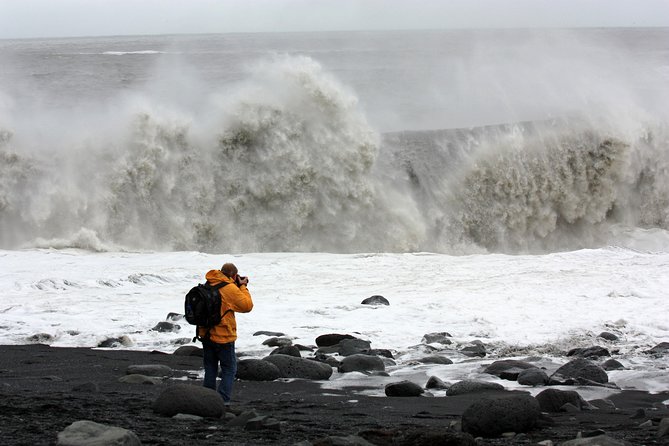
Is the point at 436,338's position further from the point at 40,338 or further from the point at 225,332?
the point at 40,338

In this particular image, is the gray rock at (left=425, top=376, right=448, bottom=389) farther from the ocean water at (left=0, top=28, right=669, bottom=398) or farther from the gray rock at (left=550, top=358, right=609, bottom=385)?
the ocean water at (left=0, top=28, right=669, bottom=398)

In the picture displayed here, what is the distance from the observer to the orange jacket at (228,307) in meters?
7.21

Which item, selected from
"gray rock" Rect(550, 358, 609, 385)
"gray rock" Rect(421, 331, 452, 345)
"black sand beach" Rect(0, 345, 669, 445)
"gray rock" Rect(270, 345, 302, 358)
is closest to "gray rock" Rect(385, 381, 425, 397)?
"black sand beach" Rect(0, 345, 669, 445)

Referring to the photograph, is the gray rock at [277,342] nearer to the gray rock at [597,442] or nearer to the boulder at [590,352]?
the boulder at [590,352]

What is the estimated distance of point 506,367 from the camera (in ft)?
29.7

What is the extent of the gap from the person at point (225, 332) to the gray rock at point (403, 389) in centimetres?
145

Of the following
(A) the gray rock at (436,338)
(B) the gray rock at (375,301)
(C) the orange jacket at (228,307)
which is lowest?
(A) the gray rock at (436,338)

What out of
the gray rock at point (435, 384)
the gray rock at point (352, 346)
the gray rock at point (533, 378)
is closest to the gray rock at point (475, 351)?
the gray rock at point (352, 346)

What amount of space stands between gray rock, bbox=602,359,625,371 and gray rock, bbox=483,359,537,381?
0.77 meters

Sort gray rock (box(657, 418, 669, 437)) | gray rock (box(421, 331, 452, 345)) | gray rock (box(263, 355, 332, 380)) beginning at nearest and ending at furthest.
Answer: gray rock (box(657, 418, 669, 437)), gray rock (box(263, 355, 332, 380)), gray rock (box(421, 331, 452, 345))

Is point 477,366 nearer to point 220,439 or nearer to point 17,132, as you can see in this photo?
point 220,439

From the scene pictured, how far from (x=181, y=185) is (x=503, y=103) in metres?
12.9

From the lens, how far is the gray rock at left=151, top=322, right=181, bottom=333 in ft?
36.0

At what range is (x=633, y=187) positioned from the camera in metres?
22.8
